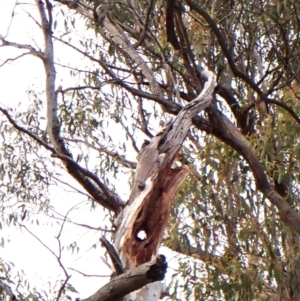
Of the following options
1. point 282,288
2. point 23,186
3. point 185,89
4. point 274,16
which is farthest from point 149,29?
point 282,288

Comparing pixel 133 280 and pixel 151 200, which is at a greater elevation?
pixel 151 200

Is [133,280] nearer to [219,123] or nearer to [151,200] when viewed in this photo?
[151,200]

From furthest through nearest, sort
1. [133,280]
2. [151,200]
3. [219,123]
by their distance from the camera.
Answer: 1. [219,123]
2. [151,200]
3. [133,280]

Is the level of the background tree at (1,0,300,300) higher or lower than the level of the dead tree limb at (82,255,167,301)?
higher

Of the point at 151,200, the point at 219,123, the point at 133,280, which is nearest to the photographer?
the point at 133,280

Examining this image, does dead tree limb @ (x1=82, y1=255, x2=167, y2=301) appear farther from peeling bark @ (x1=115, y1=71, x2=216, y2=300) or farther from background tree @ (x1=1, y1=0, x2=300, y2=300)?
background tree @ (x1=1, y1=0, x2=300, y2=300)

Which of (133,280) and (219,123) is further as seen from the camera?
(219,123)

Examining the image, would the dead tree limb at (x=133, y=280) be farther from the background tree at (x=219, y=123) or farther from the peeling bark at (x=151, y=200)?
the background tree at (x=219, y=123)

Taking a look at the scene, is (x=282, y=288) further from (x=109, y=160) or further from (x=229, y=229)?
(x=109, y=160)

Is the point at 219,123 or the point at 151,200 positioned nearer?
the point at 151,200

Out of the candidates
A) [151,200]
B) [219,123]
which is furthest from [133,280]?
[219,123]

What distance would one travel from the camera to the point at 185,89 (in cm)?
532

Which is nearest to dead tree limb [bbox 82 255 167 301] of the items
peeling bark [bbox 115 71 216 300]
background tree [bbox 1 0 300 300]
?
peeling bark [bbox 115 71 216 300]

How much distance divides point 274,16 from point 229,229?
153 centimetres
